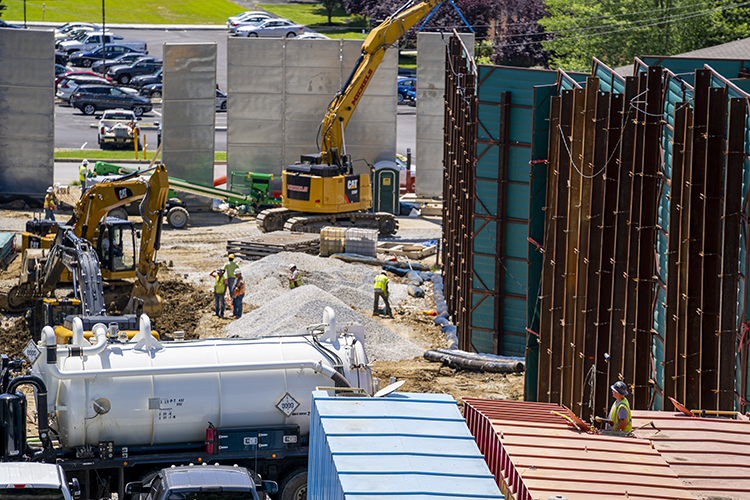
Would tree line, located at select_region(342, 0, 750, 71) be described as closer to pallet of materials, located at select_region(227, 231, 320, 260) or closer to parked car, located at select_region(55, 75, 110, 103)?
pallet of materials, located at select_region(227, 231, 320, 260)

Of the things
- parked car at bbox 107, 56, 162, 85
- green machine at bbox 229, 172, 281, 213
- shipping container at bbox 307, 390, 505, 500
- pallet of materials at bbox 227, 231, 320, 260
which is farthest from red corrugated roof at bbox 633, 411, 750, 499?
parked car at bbox 107, 56, 162, 85

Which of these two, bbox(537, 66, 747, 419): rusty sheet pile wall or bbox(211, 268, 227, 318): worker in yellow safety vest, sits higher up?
bbox(537, 66, 747, 419): rusty sheet pile wall

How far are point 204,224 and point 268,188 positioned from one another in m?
3.59

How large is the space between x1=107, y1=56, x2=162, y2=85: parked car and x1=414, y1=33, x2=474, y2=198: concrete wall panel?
1233 inches

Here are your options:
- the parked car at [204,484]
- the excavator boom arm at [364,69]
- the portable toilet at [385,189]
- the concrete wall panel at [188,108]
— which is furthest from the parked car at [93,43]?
the parked car at [204,484]

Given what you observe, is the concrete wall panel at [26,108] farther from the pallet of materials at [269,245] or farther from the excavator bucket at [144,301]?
the excavator bucket at [144,301]

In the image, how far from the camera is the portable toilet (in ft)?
133

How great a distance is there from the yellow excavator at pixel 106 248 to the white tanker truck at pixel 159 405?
731 centimetres

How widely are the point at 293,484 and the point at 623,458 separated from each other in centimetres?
548

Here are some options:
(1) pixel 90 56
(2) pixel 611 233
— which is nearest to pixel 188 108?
(2) pixel 611 233

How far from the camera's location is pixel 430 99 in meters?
41.9

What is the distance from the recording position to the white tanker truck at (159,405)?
14.2 metres

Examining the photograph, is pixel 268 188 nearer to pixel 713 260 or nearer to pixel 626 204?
pixel 626 204

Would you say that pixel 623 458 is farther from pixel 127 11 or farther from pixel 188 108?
pixel 127 11
